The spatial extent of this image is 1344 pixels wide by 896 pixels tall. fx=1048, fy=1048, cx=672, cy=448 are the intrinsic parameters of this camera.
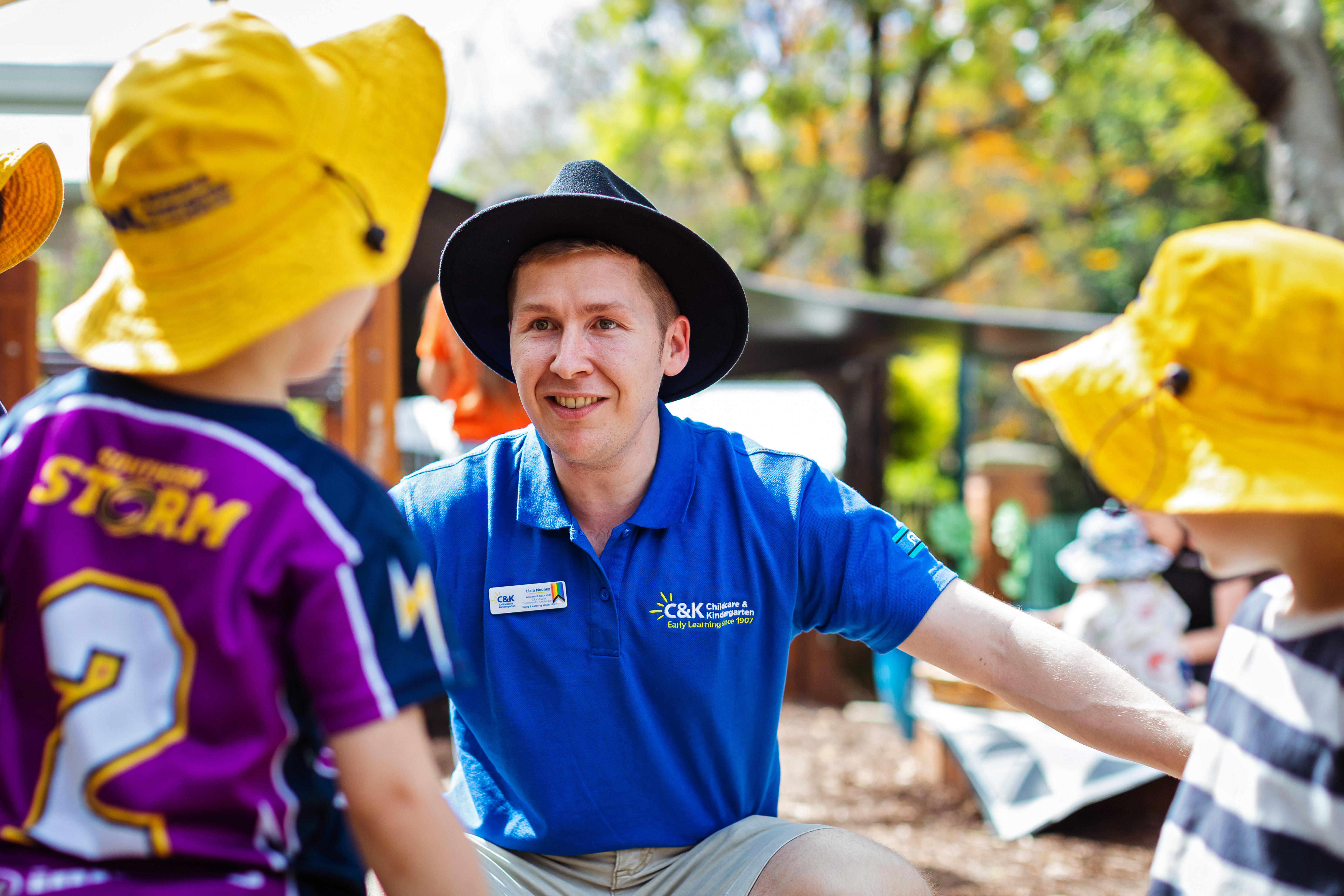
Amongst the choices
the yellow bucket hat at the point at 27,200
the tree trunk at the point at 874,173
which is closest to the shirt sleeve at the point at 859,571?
the yellow bucket hat at the point at 27,200

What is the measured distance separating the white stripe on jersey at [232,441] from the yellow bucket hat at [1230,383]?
2.93 ft

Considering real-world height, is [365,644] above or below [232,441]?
below

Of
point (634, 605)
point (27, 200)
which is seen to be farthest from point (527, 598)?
point (27, 200)

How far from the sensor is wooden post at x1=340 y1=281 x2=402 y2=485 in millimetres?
4664

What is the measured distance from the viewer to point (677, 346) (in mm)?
2428

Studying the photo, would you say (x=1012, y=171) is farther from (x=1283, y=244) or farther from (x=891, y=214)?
(x=1283, y=244)

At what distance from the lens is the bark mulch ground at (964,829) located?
4227 millimetres

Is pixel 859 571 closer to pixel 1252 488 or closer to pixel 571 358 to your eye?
pixel 571 358

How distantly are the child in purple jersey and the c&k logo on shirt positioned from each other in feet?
2.66

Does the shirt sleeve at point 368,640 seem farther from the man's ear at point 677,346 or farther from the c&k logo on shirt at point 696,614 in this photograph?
the man's ear at point 677,346

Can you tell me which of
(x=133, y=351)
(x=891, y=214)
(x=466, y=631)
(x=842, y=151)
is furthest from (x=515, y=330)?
(x=842, y=151)

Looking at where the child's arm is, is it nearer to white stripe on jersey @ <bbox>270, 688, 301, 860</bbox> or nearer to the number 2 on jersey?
white stripe on jersey @ <bbox>270, 688, 301, 860</bbox>

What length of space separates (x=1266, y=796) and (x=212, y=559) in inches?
46.2

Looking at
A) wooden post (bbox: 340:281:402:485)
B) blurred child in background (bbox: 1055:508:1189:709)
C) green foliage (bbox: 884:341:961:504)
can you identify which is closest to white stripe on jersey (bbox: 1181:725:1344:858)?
blurred child in background (bbox: 1055:508:1189:709)
